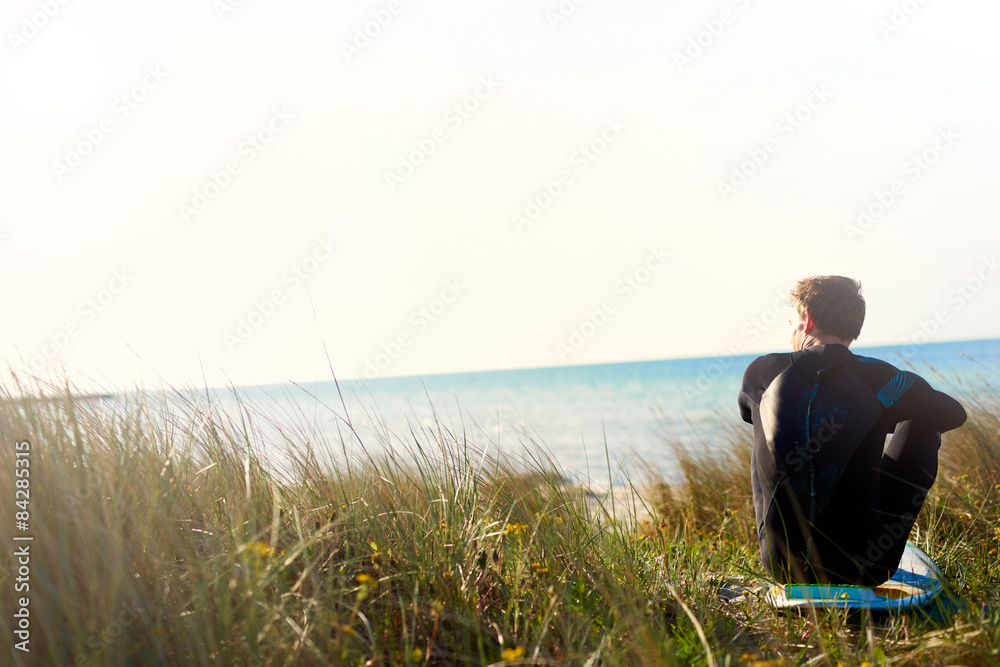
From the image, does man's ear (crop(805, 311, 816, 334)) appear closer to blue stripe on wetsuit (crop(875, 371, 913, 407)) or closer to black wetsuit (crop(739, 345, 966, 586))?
black wetsuit (crop(739, 345, 966, 586))

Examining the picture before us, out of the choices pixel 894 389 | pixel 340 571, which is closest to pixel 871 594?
pixel 894 389

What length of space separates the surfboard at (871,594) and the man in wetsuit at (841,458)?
0.32ft

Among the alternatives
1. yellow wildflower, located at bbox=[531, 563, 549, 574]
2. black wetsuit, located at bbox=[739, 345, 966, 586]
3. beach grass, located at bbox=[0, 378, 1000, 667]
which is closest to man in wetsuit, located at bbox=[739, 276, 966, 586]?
black wetsuit, located at bbox=[739, 345, 966, 586]

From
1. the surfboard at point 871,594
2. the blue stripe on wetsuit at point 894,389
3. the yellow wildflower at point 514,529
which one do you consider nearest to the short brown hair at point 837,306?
the blue stripe on wetsuit at point 894,389

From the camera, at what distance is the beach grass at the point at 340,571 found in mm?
1726

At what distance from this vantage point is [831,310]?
2.68 meters

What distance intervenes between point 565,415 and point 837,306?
20.7 meters

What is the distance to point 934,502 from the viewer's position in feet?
13.3

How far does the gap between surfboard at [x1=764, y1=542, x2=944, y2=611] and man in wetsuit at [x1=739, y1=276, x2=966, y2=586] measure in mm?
96

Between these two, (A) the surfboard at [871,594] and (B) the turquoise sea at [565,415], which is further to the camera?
(B) the turquoise sea at [565,415]

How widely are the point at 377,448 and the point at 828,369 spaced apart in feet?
6.61

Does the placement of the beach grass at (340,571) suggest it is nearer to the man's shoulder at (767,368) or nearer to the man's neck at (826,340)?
the man's shoulder at (767,368)

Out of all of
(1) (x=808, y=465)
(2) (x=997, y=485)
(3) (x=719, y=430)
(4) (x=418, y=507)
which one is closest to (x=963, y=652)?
(1) (x=808, y=465)

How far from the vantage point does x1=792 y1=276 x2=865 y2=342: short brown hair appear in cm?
266
